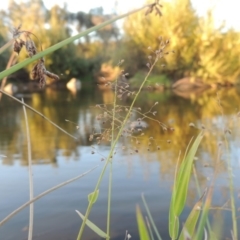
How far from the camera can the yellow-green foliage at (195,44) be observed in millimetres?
10859

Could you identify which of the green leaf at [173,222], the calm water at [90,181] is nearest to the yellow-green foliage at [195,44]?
the calm water at [90,181]

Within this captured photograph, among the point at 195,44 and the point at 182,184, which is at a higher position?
the point at 195,44

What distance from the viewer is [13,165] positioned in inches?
96.6

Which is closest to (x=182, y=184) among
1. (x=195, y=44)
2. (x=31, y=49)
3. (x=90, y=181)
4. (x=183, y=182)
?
(x=183, y=182)

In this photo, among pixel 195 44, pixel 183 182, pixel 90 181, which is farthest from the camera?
pixel 195 44

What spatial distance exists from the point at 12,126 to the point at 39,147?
123cm

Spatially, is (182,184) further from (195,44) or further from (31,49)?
(195,44)

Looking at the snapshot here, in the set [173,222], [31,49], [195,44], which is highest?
[195,44]

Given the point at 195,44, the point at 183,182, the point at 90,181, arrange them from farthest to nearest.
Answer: the point at 195,44 → the point at 90,181 → the point at 183,182

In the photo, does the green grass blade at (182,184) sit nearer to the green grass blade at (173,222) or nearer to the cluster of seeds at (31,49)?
the green grass blade at (173,222)

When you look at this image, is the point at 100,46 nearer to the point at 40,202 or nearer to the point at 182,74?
the point at 182,74

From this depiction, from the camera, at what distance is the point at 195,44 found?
11031 mm

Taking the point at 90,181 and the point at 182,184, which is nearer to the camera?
the point at 182,184

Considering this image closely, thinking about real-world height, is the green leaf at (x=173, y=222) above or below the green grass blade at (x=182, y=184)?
below
